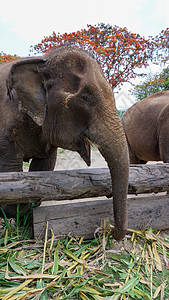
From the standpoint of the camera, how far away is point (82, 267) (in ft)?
5.81

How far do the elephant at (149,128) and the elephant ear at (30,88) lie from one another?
2.12 m

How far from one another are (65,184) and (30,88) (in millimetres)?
797

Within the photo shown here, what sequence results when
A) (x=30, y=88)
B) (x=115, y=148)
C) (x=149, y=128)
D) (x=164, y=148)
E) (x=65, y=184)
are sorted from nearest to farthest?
(x=115, y=148) → (x=30, y=88) → (x=65, y=184) → (x=164, y=148) → (x=149, y=128)

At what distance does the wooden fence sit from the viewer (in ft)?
6.38

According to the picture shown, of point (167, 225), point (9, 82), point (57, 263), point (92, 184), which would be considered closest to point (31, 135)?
point (9, 82)

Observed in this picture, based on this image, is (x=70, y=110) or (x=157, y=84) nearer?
(x=70, y=110)

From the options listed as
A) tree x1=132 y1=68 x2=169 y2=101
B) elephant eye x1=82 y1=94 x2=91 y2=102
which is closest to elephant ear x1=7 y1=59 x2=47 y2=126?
elephant eye x1=82 y1=94 x2=91 y2=102

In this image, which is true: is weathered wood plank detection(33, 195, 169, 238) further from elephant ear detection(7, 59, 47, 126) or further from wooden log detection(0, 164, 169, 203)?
elephant ear detection(7, 59, 47, 126)

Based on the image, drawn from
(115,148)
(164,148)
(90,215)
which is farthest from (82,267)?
(164,148)

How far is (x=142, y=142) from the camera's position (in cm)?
405

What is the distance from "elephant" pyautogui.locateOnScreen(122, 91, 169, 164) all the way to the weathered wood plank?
3.58ft

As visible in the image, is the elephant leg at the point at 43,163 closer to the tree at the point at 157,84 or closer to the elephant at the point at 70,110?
the elephant at the point at 70,110

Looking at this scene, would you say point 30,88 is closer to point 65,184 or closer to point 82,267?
point 65,184

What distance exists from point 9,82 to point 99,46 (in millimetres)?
7620
